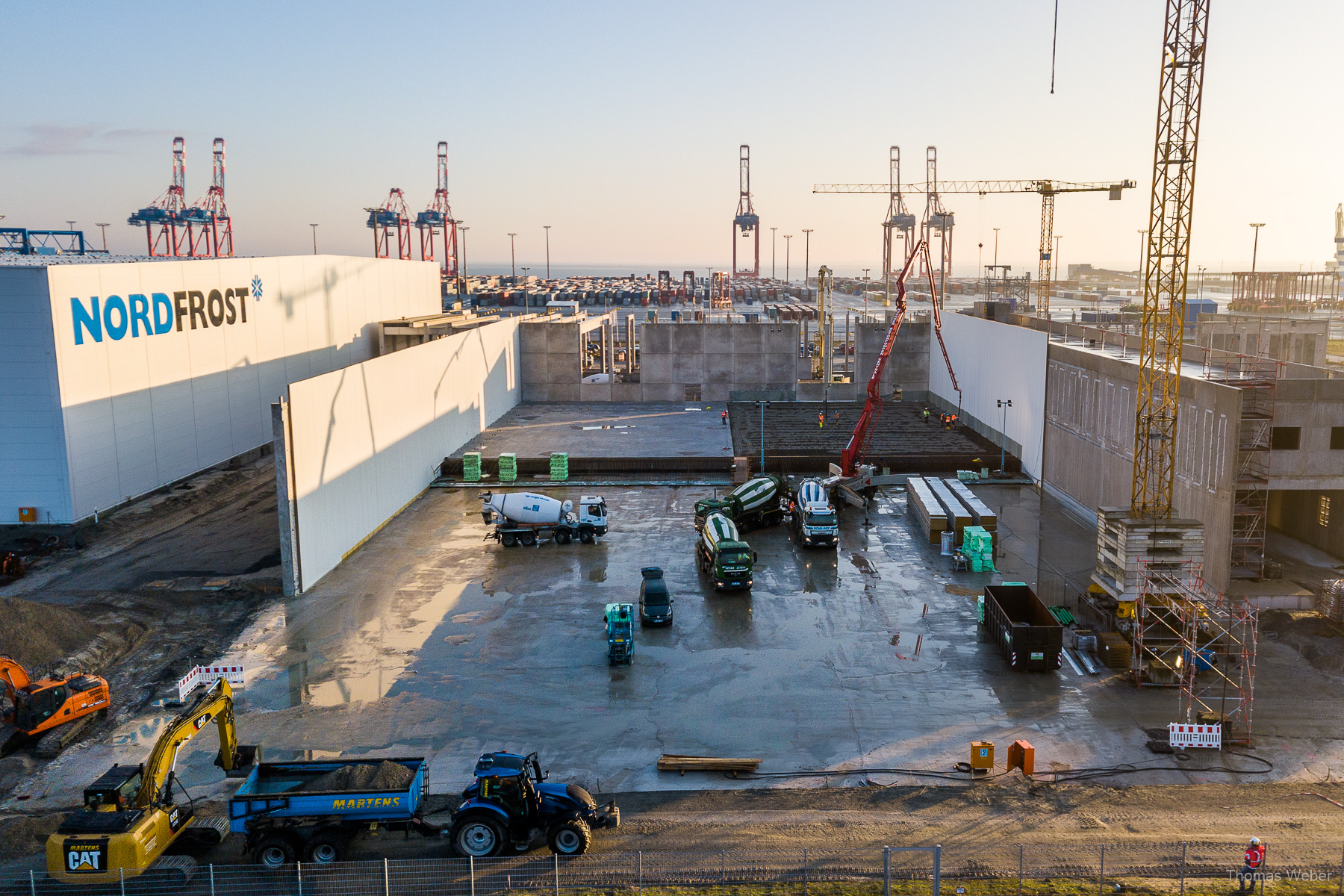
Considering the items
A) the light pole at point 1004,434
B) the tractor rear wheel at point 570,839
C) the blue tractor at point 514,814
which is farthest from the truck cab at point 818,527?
the tractor rear wheel at point 570,839

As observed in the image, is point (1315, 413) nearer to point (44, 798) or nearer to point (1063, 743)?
point (1063, 743)

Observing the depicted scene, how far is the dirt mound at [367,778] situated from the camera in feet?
47.3

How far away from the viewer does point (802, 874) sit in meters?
13.9

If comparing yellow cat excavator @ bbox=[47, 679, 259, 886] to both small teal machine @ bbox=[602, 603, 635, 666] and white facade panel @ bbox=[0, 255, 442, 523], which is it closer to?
small teal machine @ bbox=[602, 603, 635, 666]

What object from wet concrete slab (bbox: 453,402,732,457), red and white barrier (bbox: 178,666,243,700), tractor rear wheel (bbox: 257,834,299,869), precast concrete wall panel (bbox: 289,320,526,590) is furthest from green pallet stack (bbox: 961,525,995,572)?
tractor rear wheel (bbox: 257,834,299,869)

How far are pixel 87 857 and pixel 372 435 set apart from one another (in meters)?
21.0

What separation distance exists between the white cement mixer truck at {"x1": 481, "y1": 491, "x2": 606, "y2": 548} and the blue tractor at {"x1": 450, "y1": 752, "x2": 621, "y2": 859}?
17239 mm

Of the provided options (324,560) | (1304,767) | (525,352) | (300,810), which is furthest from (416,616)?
(525,352)

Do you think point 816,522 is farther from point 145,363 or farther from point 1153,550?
point 145,363

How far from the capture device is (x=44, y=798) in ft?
54.0

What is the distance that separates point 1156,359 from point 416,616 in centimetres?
2584

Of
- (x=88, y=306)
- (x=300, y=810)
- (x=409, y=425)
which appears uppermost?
(x=88, y=306)

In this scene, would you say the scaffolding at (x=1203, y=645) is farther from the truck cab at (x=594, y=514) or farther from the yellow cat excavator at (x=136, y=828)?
the yellow cat excavator at (x=136, y=828)

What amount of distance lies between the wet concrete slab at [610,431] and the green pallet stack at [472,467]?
12.9 ft
